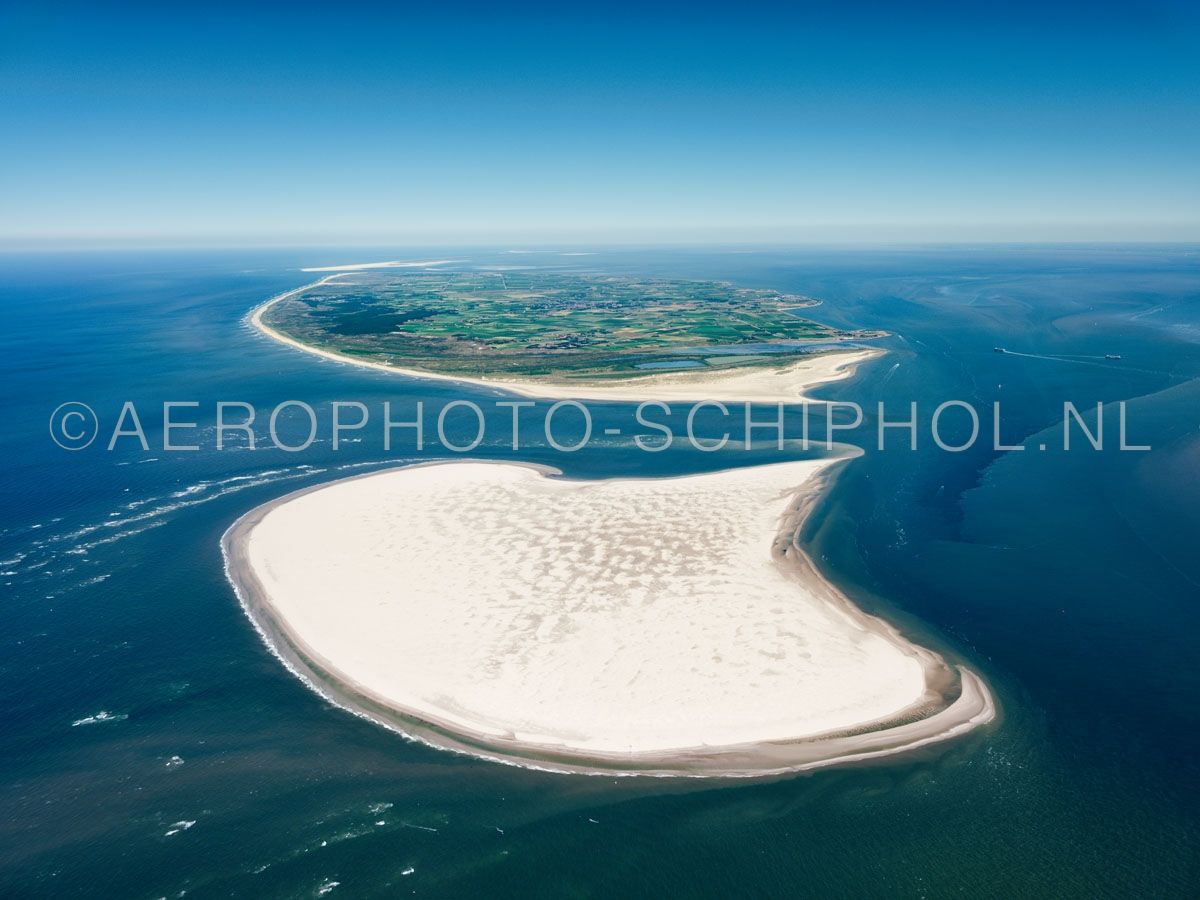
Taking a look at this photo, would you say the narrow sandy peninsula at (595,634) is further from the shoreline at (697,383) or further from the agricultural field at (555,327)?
the agricultural field at (555,327)

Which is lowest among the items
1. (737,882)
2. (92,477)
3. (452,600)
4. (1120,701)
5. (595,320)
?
(737,882)

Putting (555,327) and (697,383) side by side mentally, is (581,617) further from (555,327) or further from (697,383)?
(555,327)

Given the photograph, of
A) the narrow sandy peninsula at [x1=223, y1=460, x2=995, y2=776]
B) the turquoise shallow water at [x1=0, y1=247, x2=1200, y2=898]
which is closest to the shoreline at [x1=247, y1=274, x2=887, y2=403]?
the turquoise shallow water at [x1=0, y1=247, x2=1200, y2=898]

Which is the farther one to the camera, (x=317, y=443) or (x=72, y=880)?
(x=317, y=443)

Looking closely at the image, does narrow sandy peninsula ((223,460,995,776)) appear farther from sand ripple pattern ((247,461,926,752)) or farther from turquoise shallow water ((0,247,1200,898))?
turquoise shallow water ((0,247,1200,898))

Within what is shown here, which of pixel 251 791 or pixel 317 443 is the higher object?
pixel 317 443

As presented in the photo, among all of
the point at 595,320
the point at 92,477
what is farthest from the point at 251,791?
the point at 595,320

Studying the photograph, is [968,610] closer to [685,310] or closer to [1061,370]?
[1061,370]
